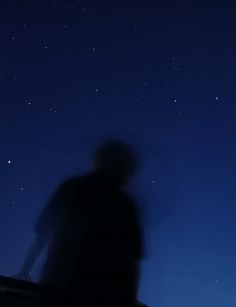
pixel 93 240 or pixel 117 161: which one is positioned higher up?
pixel 117 161

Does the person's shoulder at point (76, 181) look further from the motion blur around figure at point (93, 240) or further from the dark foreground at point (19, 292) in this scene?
the dark foreground at point (19, 292)

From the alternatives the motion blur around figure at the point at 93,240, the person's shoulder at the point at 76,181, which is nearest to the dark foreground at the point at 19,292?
the motion blur around figure at the point at 93,240

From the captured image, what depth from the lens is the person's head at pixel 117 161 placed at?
2.07m

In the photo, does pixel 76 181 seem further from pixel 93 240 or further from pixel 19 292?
pixel 19 292

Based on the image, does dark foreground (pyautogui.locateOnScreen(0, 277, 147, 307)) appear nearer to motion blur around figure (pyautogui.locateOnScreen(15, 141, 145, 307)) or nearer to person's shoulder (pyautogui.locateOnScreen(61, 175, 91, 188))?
motion blur around figure (pyautogui.locateOnScreen(15, 141, 145, 307))

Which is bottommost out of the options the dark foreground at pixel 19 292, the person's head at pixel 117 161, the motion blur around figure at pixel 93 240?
the dark foreground at pixel 19 292

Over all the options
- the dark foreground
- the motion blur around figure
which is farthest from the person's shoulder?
the dark foreground

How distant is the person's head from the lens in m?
2.07

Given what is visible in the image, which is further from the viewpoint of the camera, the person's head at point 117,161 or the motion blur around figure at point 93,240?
the person's head at point 117,161

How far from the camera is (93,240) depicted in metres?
1.87

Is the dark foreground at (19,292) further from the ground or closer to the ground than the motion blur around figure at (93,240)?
closer to the ground

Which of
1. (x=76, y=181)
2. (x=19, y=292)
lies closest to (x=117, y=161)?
(x=76, y=181)

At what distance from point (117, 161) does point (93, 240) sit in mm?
370

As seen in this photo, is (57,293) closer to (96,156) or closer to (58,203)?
(58,203)
